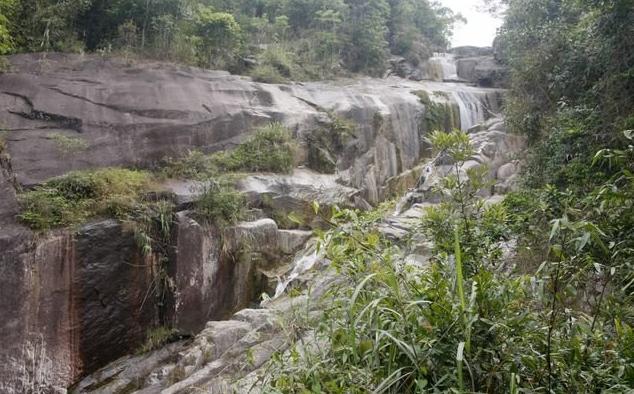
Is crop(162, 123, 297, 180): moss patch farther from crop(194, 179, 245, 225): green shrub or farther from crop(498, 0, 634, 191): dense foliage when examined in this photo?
crop(498, 0, 634, 191): dense foliage

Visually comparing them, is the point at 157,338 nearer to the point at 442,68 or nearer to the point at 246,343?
the point at 246,343

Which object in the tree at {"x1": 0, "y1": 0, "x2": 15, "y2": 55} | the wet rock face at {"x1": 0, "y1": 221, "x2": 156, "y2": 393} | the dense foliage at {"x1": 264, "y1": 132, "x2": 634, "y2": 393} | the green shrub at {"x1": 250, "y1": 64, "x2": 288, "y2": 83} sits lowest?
the wet rock face at {"x1": 0, "y1": 221, "x2": 156, "y2": 393}

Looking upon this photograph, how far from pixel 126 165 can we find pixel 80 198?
1502mm

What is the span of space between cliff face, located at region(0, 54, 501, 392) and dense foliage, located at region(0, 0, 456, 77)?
827 mm

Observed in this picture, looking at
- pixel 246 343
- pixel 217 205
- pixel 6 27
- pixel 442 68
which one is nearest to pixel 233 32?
pixel 6 27

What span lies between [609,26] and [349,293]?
6578 millimetres

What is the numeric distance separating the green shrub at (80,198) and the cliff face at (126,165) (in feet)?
0.69

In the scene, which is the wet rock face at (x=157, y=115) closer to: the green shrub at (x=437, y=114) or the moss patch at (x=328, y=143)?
the moss patch at (x=328, y=143)

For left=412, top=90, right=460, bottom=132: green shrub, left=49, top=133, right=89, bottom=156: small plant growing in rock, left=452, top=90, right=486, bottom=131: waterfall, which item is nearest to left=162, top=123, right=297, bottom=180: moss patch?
left=49, top=133, right=89, bottom=156: small plant growing in rock

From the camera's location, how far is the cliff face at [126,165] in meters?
6.28

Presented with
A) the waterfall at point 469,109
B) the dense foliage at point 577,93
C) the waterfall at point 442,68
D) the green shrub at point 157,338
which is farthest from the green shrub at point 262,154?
the waterfall at point 442,68

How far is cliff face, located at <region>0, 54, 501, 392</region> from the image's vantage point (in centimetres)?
628

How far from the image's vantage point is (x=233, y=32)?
12.5 m

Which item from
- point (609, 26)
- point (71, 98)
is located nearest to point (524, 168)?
point (609, 26)
